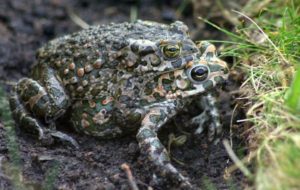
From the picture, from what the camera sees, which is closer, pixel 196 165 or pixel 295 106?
pixel 295 106

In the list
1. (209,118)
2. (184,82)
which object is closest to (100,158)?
(184,82)

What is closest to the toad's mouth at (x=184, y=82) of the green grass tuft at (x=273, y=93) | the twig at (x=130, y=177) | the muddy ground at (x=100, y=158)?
the green grass tuft at (x=273, y=93)

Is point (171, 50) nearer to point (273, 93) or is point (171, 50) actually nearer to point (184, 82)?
point (184, 82)

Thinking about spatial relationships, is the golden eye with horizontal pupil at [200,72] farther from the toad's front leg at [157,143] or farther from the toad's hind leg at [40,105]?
the toad's hind leg at [40,105]

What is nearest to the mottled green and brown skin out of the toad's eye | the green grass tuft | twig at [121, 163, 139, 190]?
the toad's eye

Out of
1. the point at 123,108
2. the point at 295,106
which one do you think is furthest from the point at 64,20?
the point at 295,106

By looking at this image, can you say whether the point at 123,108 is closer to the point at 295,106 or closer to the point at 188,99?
the point at 188,99
